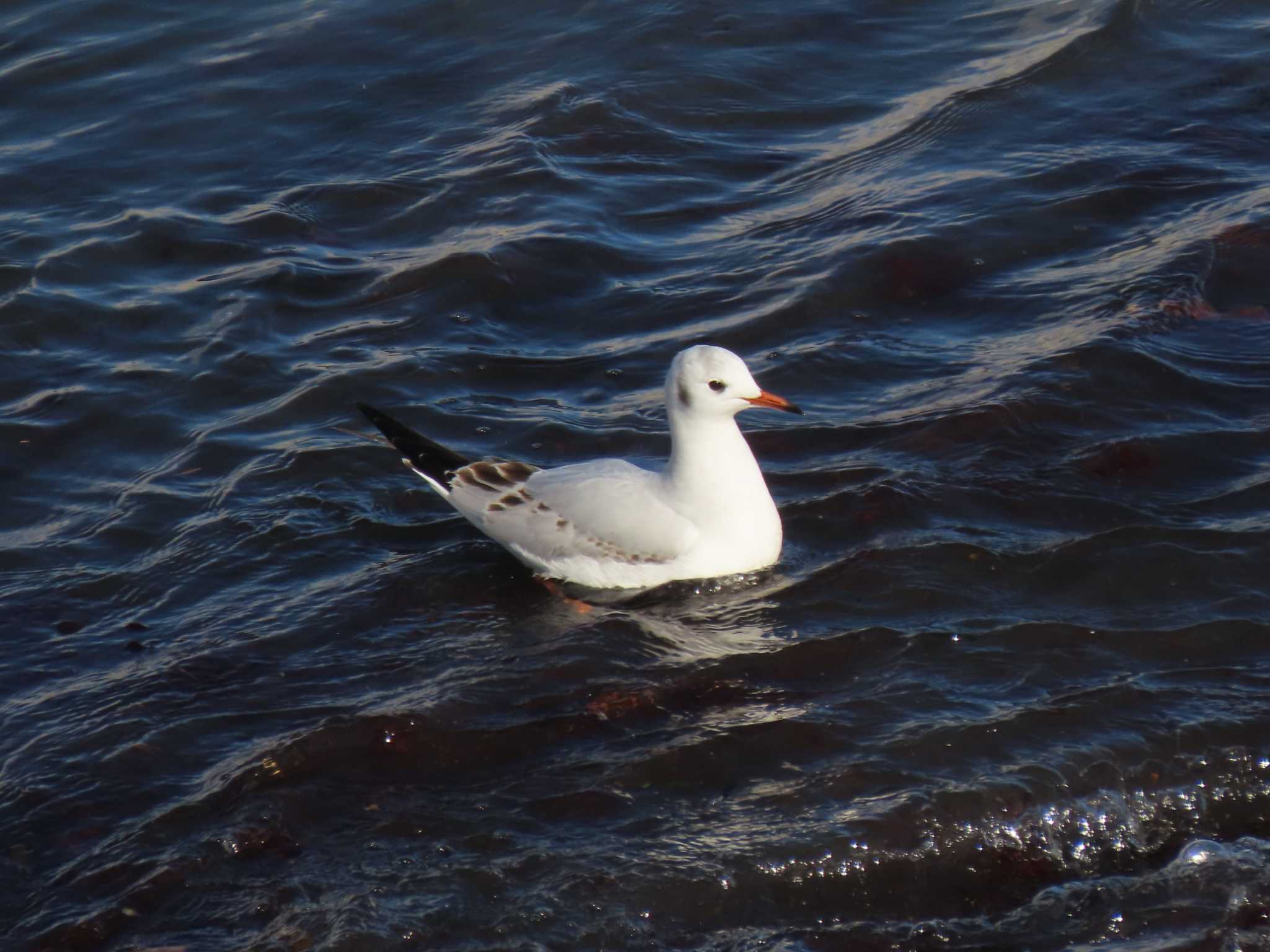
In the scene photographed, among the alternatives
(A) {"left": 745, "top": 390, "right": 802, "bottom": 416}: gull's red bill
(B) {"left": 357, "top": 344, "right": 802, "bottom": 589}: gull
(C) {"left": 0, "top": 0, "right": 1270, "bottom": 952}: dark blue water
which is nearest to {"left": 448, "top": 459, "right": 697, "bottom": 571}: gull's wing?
(B) {"left": 357, "top": 344, "right": 802, "bottom": 589}: gull

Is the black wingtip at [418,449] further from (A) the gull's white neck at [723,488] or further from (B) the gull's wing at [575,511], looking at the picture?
(A) the gull's white neck at [723,488]

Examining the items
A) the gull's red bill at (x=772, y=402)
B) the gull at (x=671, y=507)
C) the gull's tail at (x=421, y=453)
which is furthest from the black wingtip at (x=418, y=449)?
the gull's red bill at (x=772, y=402)

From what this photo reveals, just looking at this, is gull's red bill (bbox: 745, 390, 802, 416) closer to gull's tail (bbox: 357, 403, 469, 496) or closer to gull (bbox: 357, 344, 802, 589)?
gull (bbox: 357, 344, 802, 589)

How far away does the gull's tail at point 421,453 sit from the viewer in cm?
687

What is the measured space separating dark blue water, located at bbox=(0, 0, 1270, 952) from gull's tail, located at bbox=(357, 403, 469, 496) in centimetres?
32

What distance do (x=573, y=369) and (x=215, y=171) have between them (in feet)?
12.1

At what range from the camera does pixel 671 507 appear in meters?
6.51

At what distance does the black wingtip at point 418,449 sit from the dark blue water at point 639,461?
1.13 feet

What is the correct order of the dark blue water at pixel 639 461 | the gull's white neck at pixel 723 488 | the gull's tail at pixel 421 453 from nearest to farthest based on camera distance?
the dark blue water at pixel 639 461
the gull's white neck at pixel 723 488
the gull's tail at pixel 421 453

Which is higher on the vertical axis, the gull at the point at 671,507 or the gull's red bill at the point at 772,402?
the gull's red bill at the point at 772,402

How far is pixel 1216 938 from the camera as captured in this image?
174 inches

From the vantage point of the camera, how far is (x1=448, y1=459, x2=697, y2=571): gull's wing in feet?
21.2

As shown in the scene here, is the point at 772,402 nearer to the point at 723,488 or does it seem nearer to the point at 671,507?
the point at 723,488

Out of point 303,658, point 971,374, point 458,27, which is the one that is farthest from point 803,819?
point 458,27
